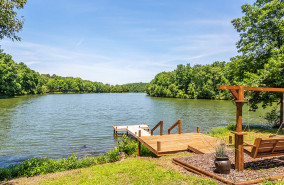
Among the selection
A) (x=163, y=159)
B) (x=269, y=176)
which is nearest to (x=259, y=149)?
(x=269, y=176)

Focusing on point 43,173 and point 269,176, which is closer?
point 269,176

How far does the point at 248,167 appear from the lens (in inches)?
271

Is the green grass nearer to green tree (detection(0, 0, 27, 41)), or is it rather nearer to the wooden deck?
the wooden deck

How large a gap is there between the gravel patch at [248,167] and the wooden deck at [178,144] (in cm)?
133

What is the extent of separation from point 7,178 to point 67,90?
544 ft

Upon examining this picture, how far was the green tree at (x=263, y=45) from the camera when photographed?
14977 mm

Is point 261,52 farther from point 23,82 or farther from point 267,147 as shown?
point 23,82

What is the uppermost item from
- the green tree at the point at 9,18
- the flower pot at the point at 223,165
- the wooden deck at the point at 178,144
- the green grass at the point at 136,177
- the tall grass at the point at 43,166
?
the green tree at the point at 9,18

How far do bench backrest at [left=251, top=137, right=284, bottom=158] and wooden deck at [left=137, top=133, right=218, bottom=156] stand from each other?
259 centimetres

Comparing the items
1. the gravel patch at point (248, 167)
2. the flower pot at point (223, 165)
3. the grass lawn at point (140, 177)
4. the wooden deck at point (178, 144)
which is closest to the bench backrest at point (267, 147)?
the gravel patch at point (248, 167)

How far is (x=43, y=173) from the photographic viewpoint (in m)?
9.13

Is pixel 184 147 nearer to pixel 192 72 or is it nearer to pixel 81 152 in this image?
pixel 81 152

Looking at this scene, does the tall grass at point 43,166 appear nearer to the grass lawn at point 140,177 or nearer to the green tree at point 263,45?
the grass lawn at point 140,177

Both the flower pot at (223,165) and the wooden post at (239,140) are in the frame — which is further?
the wooden post at (239,140)
